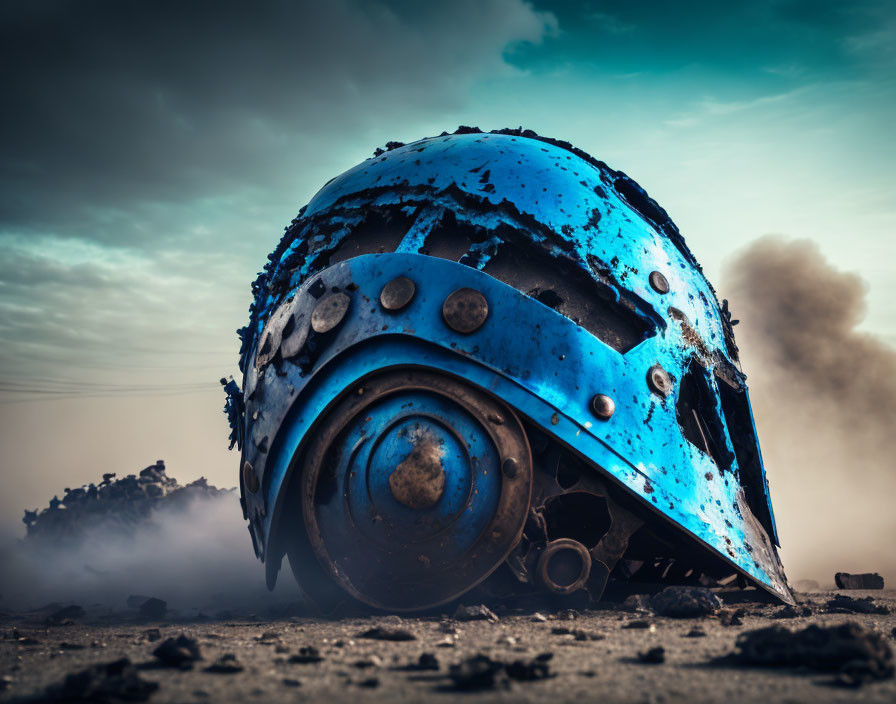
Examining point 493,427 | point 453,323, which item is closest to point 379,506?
point 493,427

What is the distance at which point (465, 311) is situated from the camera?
4160mm

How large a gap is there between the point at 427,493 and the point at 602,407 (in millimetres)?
1117

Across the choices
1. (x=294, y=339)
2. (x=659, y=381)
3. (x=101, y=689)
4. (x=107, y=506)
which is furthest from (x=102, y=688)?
(x=107, y=506)

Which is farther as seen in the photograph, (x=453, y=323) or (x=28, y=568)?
(x=28, y=568)

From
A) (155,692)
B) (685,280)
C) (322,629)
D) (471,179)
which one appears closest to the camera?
(155,692)

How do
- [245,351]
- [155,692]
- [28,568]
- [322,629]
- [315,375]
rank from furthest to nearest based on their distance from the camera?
[28,568] → [245,351] → [315,375] → [322,629] → [155,692]

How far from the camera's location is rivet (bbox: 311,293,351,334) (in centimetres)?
439

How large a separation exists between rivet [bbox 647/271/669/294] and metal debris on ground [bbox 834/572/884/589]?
153 inches

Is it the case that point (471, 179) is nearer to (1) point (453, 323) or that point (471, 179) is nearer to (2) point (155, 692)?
(1) point (453, 323)

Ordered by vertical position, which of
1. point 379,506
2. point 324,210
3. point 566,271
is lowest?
point 379,506

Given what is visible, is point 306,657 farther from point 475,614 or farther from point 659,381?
point 659,381

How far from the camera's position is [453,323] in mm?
4152

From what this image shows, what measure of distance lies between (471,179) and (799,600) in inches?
153

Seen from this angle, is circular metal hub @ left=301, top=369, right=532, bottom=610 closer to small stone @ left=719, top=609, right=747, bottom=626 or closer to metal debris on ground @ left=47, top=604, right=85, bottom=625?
small stone @ left=719, top=609, right=747, bottom=626
